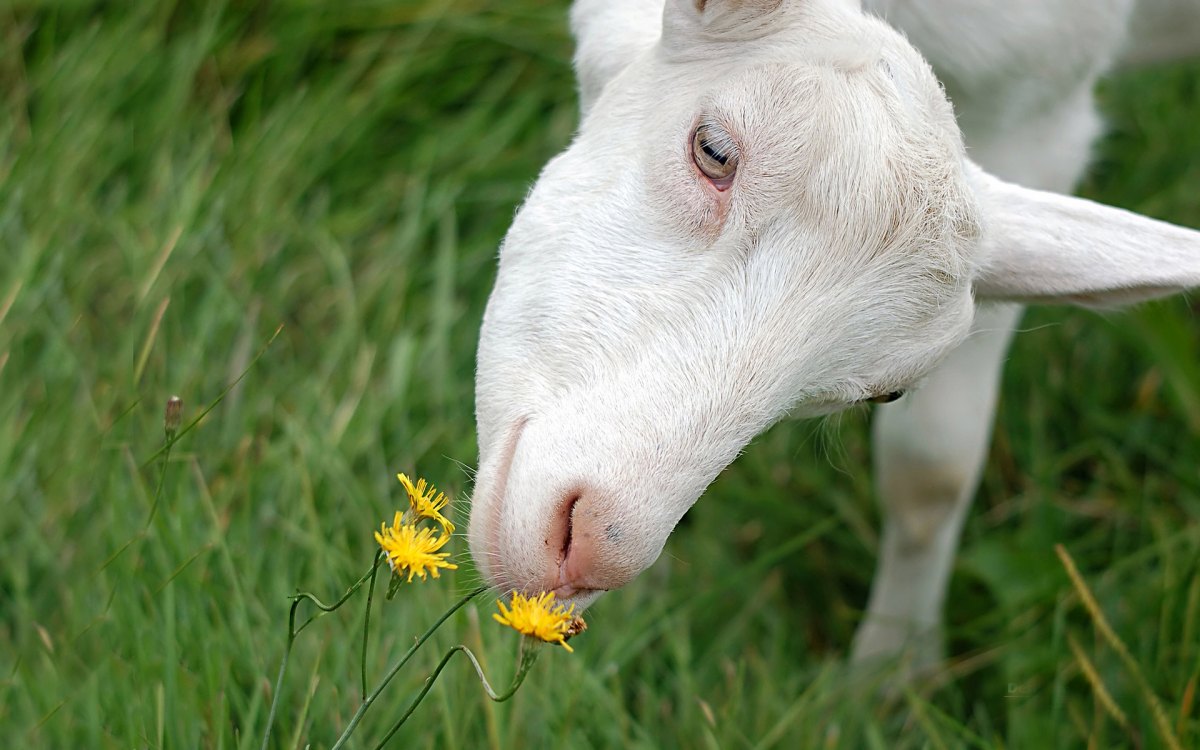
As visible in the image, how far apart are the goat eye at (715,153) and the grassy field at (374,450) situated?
2.49 ft

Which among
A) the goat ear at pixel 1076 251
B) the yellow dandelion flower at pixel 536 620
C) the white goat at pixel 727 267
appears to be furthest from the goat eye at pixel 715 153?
the yellow dandelion flower at pixel 536 620

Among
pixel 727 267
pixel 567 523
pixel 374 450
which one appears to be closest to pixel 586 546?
pixel 567 523

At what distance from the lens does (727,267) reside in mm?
2066

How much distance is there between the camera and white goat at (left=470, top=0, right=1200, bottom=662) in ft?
6.43

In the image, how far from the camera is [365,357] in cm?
372

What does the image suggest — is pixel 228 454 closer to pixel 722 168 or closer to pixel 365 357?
pixel 365 357

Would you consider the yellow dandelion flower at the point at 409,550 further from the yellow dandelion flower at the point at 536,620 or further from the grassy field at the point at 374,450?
the grassy field at the point at 374,450

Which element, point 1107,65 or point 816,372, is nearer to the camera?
point 816,372

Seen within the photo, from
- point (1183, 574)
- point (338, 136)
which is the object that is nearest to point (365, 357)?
point (338, 136)

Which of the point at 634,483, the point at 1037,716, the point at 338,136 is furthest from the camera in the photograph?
the point at 338,136

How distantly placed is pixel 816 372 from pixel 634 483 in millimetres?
390

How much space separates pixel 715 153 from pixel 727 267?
0.21 m

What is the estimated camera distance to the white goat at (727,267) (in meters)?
1.96

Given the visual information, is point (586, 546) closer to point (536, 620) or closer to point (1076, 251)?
point (536, 620)
